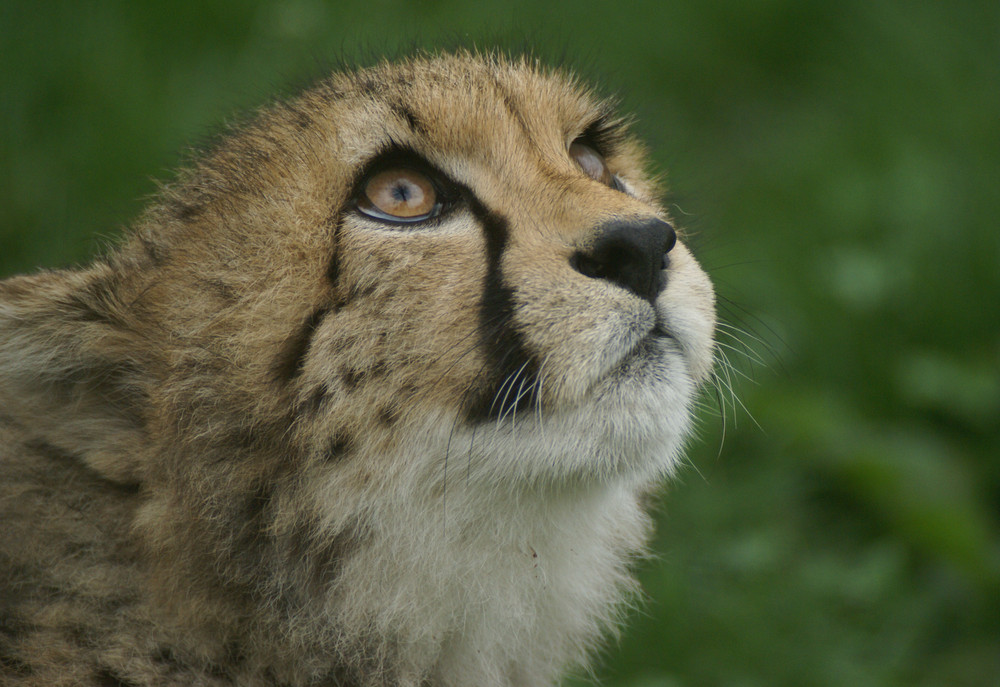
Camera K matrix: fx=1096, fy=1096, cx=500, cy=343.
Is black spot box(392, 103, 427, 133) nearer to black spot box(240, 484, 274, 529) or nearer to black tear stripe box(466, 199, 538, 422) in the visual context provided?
black tear stripe box(466, 199, 538, 422)

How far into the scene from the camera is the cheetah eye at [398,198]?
92.4 inches

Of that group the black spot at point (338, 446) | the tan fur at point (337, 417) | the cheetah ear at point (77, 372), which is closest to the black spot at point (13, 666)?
the tan fur at point (337, 417)

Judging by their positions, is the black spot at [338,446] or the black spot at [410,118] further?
the black spot at [410,118]

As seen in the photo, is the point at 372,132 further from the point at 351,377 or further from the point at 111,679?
the point at 111,679

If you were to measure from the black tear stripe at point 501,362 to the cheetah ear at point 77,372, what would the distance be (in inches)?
30.7

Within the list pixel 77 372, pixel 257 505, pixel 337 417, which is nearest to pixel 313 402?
pixel 337 417

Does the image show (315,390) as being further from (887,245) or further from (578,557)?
(887,245)

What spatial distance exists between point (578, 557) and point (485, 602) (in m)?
0.25

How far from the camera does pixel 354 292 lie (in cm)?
225

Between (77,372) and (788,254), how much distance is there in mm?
3646

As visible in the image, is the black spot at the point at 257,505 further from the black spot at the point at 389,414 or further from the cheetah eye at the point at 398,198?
the cheetah eye at the point at 398,198

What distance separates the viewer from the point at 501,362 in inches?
84.5

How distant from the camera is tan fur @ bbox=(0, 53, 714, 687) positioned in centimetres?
218

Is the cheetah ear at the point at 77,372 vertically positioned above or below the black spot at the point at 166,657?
above
